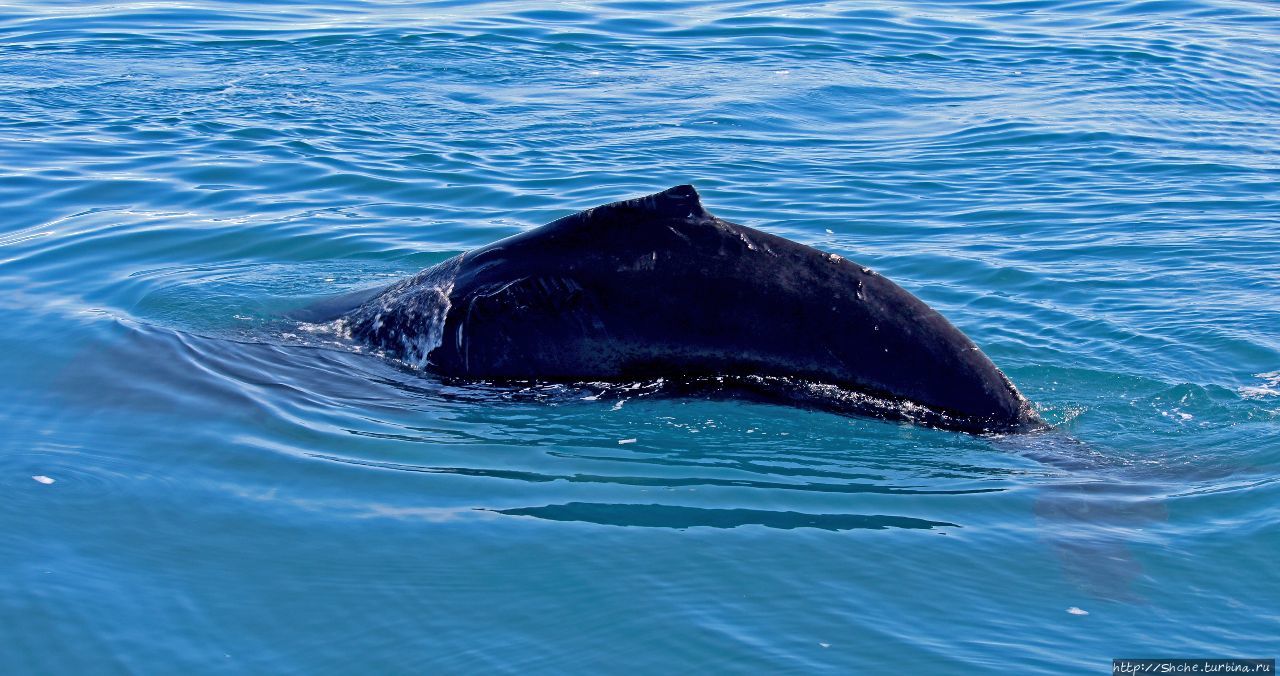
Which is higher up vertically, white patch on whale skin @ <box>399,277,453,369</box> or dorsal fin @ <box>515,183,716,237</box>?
dorsal fin @ <box>515,183,716,237</box>

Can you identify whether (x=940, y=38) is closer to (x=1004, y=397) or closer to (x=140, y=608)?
(x=1004, y=397)

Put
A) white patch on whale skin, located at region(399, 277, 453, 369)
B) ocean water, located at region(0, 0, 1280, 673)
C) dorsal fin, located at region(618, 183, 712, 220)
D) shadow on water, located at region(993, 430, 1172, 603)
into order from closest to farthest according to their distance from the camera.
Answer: ocean water, located at region(0, 0, 1280, 673), shadow on water, located at region(993, 430, 1172, 603), dorsal fin, located at region(618, 183, 712, 220), white patch on whale skin, located at region(399, 277, 453, 369)

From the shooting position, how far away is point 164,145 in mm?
14266

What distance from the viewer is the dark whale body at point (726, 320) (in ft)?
20.7

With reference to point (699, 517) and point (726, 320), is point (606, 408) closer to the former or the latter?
point (726, 320)

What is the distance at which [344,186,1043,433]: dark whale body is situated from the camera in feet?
20.7

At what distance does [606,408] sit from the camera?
22.3 feet

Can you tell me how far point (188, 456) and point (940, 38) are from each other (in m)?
17.1

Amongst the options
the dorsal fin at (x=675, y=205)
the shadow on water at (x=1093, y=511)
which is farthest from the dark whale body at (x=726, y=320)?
the shadow on water at (x=1093, y=511)

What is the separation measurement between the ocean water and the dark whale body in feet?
0.77

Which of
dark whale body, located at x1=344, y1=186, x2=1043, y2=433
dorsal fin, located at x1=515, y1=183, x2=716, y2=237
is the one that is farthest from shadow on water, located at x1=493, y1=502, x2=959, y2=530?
dorsal fin, located at x1=515, y1=183, x2=716, y2=237

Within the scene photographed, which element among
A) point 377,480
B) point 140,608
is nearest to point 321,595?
point 140,608

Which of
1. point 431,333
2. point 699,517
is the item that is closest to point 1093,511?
point 699,517

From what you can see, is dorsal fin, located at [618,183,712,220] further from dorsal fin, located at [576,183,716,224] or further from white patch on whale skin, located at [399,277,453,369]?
white patch on whale skin, located at [399,277,453,369]
